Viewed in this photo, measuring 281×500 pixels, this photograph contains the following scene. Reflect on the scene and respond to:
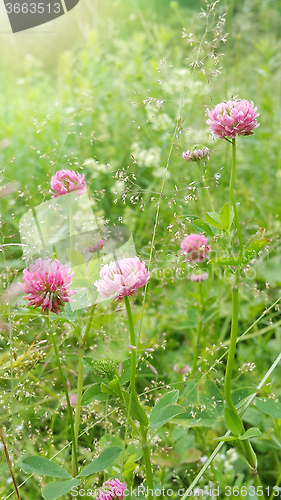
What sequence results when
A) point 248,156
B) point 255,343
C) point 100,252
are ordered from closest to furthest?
1. point 100,252
2. point 255,343
3. point 248,156

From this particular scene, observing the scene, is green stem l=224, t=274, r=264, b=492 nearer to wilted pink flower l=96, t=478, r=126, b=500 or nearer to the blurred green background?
the blurred green background

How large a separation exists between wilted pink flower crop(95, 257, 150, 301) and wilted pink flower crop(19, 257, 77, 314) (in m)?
0.06

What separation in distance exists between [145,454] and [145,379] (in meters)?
0.62

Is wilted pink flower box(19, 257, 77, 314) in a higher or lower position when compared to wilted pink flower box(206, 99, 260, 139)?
lower

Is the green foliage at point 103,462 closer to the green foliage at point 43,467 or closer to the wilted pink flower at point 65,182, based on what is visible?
the green foliage at point 43,467

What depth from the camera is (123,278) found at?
57cm

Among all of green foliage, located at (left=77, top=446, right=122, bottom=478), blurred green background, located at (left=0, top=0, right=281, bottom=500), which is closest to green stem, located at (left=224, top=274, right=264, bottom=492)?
blurred green background, located at (left=0, top=0, right=281, bottom=500)

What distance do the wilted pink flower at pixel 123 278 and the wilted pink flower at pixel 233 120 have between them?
0.85ft

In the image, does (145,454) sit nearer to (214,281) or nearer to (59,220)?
(59,220)

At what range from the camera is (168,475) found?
3.05 ft

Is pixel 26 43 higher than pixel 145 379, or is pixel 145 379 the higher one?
pixel 26 43

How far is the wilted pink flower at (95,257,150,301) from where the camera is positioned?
56 centimetres

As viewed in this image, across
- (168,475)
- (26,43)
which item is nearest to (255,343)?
(168,475)

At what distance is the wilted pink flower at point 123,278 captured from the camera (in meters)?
0.56
